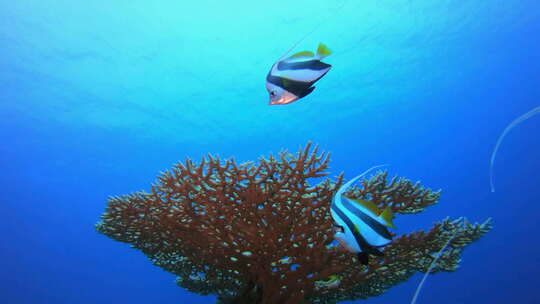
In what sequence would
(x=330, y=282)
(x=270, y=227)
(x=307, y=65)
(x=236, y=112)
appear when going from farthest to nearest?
(x=236, y=112) → (x=330, y=282) → (x=270, y=227) → (x=307, y=65)

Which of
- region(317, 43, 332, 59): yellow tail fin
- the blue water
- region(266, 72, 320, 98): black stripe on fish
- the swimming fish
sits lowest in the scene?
the swimming fish

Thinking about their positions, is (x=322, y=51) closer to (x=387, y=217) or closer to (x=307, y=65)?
(x=307, y=65)

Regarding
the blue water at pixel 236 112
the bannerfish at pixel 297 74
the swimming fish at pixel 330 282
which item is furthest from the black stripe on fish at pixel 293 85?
the blue water at pixel 236 112

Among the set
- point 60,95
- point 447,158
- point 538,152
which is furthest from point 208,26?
point 538,152

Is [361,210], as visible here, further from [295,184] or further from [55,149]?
[55,149]

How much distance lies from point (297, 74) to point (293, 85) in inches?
2.7

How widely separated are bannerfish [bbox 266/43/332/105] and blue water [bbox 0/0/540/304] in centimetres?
1339

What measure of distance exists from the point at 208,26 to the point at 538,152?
33.9 meters

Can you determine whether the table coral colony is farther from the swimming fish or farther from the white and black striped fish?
the white and black striped fish

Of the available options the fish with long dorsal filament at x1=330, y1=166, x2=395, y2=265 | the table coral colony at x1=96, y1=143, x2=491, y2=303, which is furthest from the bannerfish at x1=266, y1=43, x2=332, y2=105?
the table coral colony at x1=96, y1=143, x2=491, y2=303

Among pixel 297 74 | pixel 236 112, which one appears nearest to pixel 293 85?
pixel 297 74

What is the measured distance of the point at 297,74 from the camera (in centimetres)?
185

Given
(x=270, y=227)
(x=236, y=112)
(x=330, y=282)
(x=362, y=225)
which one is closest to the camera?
(x=362, y=225)

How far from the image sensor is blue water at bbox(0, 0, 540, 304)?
1527 centimetres
